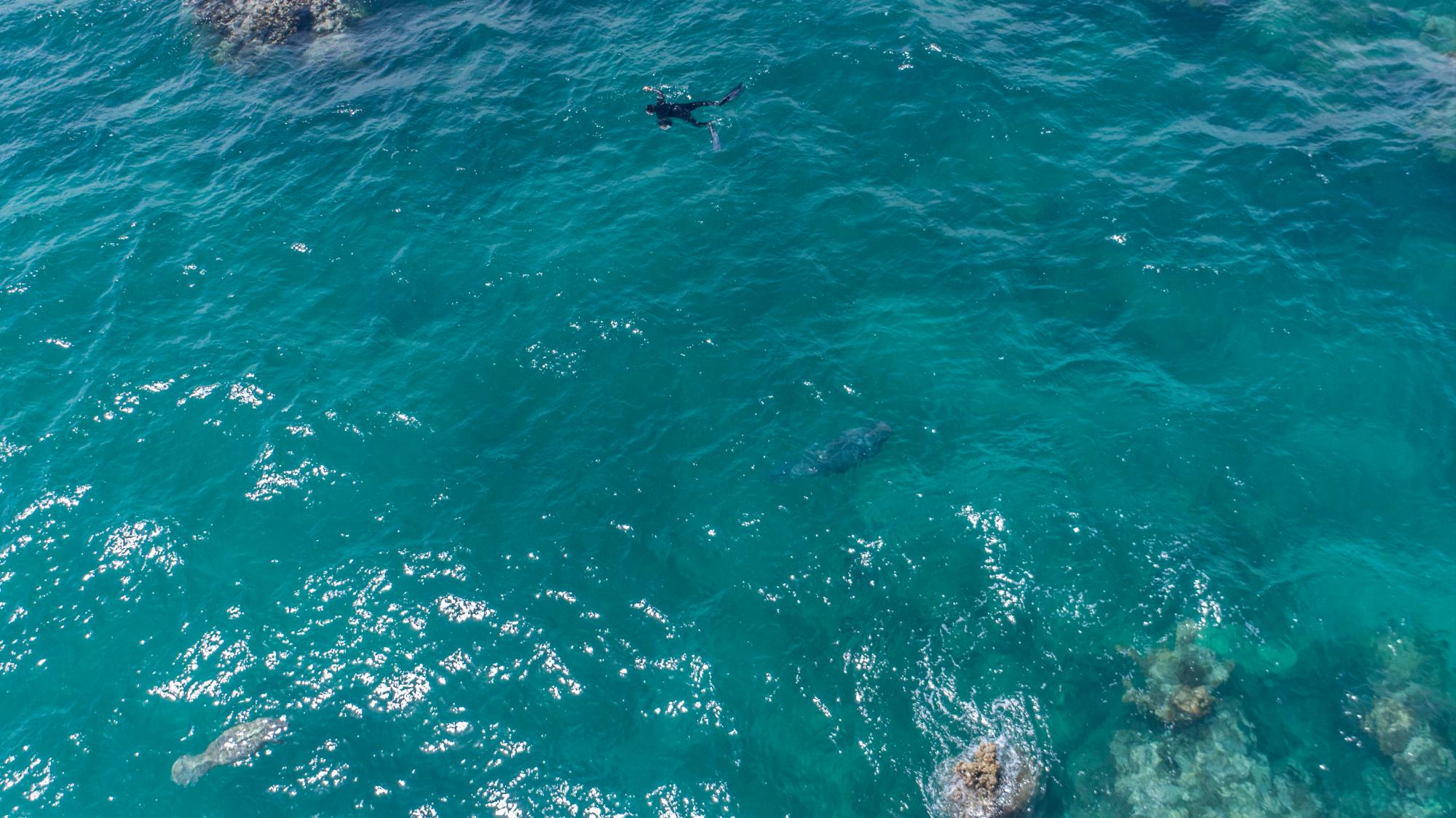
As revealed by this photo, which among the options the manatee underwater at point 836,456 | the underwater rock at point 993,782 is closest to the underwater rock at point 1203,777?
the underwater rock at point 993,782

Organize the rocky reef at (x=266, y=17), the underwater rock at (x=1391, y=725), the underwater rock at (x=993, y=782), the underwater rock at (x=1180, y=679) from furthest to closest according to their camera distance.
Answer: the rocky reef at (x=266, y=17) < the underwater rock at (x=1180, y=679) < the underwater rock at (x=1391, y=725) < the underwater rock at (x=993, y=782)

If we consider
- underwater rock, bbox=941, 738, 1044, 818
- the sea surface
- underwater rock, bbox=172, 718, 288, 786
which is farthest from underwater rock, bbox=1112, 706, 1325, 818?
underwater rock, bbox=172, 718, 288, 786

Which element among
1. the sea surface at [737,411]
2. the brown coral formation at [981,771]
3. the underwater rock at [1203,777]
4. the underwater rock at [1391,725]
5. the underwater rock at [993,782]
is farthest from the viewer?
the sea surface at [737,411]

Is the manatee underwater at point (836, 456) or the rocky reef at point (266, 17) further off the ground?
the rocky reef at point (266, 17)

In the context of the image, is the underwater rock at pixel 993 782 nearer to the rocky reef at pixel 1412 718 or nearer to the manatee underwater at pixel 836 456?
the manatee underwater at pixel 836 456

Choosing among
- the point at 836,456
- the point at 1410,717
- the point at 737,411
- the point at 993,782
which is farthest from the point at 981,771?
the point at 737,411

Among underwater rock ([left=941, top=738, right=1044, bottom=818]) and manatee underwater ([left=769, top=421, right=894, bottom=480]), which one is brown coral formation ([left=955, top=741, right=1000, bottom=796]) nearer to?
underwater rock ([left=941, top=738, right=1044, bottom=818])

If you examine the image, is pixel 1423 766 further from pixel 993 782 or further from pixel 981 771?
pixel 981 771
